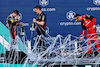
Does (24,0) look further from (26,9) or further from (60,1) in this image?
(60,1)

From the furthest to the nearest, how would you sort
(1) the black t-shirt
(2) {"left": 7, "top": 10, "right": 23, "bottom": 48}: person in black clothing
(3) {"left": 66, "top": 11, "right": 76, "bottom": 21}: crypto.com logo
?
(3) {"left": 66, "top": 11, "right": 76, "bottom": 21}: crypto.com logo
(2) {"left": 7, "top": 10, "right": 23, "bottom": 48}: person in black clothing
(1) the black t-shirt

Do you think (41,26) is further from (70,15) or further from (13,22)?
(70,15)

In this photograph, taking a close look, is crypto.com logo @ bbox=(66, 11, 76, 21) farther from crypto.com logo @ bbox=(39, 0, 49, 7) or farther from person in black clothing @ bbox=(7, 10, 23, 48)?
person in black clothing @ bbox=(7, 10, 23, 48)

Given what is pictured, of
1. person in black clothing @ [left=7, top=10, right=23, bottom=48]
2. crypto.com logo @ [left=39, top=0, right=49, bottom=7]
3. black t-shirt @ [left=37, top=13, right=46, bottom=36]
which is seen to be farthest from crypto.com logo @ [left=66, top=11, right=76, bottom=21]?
person in black clothing @ [left=7, top=10, right=23, bottom=48]

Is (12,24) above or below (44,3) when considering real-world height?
below

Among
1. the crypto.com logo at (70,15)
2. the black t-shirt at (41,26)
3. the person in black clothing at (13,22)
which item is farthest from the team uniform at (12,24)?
the crypto.com logo at (70,15)

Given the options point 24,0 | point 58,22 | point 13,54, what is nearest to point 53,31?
point 58,22

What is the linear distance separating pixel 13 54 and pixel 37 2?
187 cm

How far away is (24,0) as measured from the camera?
3408 millimetres

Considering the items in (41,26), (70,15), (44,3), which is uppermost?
(44,3)

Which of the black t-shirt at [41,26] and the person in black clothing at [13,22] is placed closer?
the black t-shirt at [41,26]

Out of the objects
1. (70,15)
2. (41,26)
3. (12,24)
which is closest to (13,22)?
(12,24)

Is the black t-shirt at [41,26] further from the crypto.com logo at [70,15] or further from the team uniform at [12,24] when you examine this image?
the crypto.com logo at [70,15]

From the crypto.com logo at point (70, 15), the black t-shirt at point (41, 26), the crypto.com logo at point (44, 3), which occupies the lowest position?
the black t-shirt at point (41, 26)
